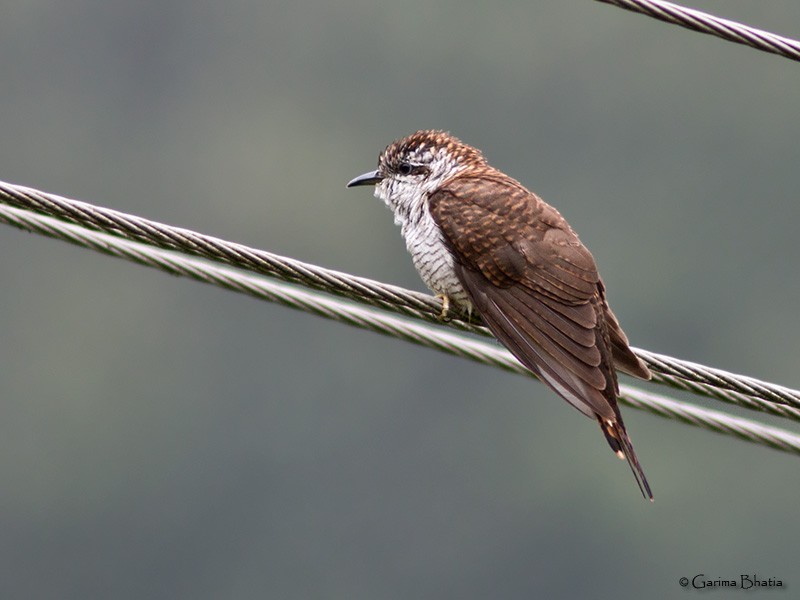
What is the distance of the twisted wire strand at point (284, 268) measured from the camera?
5.56 meters

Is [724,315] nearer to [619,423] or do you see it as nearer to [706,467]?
[706,467]

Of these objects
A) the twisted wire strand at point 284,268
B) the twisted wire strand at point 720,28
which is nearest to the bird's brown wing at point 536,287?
the twisted wire strand at point 284,268

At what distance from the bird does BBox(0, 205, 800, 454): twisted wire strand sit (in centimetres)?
20

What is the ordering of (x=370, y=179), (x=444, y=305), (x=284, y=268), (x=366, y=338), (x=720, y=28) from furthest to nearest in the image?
(x=366, y=338) → (x=370, y=179) → (x=444, y=305) → (x=284, y=268) → (x=720, y=28)

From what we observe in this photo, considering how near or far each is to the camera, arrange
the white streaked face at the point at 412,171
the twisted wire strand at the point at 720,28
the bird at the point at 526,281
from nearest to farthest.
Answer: the twisted wire strand at the point at 720,28, the bird at the point at 526,281, the white streaked face at the point at 412,171

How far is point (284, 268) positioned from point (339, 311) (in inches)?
18.8

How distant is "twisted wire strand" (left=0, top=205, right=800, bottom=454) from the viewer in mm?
5824

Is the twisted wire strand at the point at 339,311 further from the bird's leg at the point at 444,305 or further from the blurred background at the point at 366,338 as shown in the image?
the blurred background at the point at 366,338

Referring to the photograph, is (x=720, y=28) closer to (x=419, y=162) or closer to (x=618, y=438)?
(x=618, y=438)

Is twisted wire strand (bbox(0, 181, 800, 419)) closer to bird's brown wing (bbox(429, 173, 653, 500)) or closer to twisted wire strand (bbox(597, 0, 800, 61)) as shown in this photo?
bird's brown wing (bbox(429, 173, 653, 500))

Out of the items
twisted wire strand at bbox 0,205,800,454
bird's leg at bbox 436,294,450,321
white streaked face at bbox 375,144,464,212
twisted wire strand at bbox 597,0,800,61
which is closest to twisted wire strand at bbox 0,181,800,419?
twisted wire strand at bbox 0,205,800,454

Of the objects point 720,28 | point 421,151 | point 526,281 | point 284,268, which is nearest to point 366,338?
point 421,151

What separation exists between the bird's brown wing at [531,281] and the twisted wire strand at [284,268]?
0.50 metres

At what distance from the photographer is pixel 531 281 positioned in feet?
22.8
